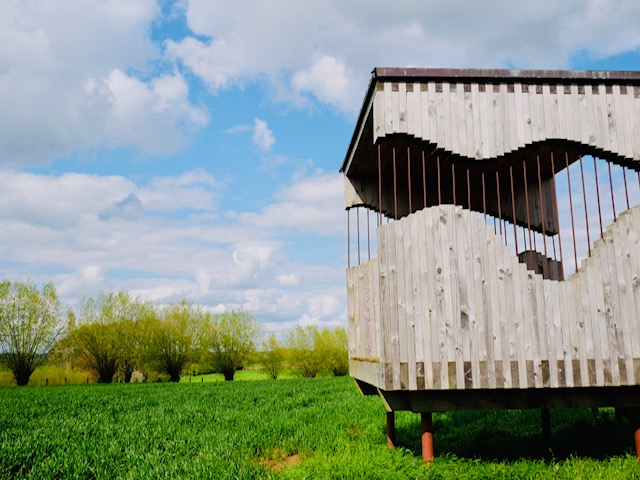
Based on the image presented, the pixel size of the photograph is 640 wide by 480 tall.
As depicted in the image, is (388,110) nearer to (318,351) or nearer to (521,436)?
(521,436)

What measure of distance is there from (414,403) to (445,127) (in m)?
3.97

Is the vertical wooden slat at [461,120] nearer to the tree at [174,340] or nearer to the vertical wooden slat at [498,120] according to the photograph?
the vertical wooden slat at [498,120]

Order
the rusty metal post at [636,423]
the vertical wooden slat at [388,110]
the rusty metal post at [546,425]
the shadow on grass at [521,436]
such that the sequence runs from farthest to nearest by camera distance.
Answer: the rusty metal post at [546,425]
the shadow on grass at [521,436]
the rusty metal post at [636,423]
the vertical wooden slat at [388,110]

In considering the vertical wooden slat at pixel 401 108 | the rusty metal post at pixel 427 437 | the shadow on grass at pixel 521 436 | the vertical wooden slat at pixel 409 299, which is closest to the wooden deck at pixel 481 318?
the vertical wooden slat at pixel 409 299

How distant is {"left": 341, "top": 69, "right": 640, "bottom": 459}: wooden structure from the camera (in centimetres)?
719

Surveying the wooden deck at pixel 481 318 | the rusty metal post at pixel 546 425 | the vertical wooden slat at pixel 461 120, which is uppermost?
the vertical wooden slat at pixel 461 120

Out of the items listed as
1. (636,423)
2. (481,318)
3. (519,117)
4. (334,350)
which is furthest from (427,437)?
(334,350)

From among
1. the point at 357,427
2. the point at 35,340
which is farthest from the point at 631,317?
the point at 35,340

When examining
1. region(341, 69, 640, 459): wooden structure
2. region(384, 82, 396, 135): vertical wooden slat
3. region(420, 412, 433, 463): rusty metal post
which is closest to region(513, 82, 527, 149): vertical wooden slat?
region(341, 69, 640, 459): wooden structure

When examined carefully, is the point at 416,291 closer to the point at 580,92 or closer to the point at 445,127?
the point at 445,127

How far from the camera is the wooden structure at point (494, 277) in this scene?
7.19m

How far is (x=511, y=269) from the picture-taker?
7426mm

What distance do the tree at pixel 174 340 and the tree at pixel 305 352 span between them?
8470 mm

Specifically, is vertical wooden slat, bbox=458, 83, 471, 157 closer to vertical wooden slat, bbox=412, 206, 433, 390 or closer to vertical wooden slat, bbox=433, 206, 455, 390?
vertical wooden slat, bbox=433, 206, 455, 390
